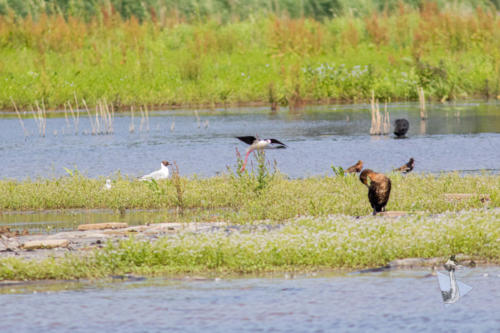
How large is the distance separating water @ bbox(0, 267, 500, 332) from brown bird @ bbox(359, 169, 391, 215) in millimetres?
2746

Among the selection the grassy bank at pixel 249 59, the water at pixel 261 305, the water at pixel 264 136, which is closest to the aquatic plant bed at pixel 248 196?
the water at pixel 264 136

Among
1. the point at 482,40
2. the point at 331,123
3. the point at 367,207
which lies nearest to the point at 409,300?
the point at 367,207

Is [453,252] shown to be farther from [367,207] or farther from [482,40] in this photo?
[482,40]

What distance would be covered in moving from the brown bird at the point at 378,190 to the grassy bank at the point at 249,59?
2879 cm

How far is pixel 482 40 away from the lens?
48.6 metres

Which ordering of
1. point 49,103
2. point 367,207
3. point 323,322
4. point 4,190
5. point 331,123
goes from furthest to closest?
point 49,103
point 331,123
point 4,190
point 367,207
point 323,322

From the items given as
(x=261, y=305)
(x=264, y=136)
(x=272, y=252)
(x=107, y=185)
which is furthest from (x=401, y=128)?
(x=261, y=305)

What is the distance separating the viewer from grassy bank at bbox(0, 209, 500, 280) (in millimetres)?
12492

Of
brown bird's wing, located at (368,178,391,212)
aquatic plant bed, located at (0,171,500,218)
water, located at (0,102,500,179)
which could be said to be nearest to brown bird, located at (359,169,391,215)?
brown bird's wing, located at (368,178,391,212)

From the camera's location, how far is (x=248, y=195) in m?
17.8

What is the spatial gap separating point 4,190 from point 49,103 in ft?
84.0

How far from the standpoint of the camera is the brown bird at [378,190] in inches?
591

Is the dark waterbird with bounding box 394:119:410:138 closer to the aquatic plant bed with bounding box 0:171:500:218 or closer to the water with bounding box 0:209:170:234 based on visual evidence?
the aquatic plant bed with bounding box 0:171:500:218

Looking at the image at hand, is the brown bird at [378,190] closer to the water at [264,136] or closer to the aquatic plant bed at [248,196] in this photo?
the aquatic plant bed at [248,196]
